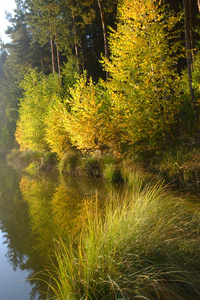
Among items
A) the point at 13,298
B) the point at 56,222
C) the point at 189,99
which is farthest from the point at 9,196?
the point at 189,99

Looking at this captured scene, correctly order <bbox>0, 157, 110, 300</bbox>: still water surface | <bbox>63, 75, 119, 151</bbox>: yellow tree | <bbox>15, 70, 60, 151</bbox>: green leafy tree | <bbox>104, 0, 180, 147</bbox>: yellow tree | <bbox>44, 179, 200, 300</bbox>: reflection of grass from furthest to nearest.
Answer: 1. <bbox>15, 70, 60, 151</bbox>: green leafy tree
2. <bbox>63, 75, 119, 151</bbox>: yellow tree
3. <bbox>104, 0, 180, 147</bbox>: yellow tree
4. <bbox>0, 157, 110, 300</bbox>: still water surface
5. <bbox>44, 179, 200, 300</bbox>: reflection of grass

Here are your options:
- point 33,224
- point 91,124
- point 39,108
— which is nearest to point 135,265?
point 33,224

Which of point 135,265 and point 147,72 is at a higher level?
point 147,72

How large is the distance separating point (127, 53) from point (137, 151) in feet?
14.2

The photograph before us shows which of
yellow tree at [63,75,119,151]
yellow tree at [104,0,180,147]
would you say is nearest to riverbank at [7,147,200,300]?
yellow tree at [104,0,180,147]

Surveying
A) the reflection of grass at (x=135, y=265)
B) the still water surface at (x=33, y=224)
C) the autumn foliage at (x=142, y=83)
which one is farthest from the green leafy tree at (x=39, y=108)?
the reflection of grass at (x=135, y=265)

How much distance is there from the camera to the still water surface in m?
4.48

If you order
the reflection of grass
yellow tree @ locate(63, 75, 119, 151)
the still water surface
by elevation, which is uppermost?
yellow tree @ locate(63, 75, 119, 151)

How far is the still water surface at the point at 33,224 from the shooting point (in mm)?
4485

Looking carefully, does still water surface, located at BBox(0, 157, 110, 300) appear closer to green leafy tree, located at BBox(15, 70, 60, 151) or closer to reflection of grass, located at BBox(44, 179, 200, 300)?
reflection of grass, located at BBox(44, 179, 200, 300)

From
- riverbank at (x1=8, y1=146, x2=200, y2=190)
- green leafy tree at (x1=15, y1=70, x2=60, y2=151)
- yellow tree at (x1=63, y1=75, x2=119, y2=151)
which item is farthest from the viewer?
green leafy tree at (x1=15, y1=70, x2=60, y2=151)

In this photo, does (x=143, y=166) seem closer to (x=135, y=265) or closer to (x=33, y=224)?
(x=33, y=224)

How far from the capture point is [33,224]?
287 inches

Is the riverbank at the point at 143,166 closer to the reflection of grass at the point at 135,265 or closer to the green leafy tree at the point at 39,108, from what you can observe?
the reflection of grass at the point at 135,265
